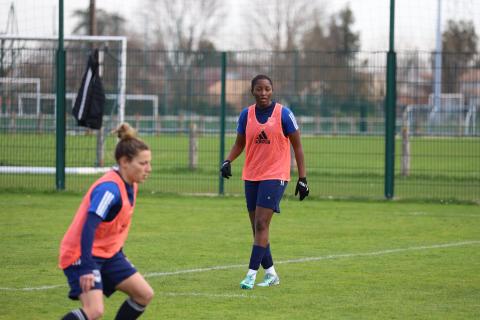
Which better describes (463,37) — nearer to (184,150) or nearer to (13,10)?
(184,150)

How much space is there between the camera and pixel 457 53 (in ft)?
60.6

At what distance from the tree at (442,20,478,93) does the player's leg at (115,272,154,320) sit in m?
12.4

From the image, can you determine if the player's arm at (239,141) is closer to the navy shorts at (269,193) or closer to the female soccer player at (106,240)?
the navy shorts at (269,193)

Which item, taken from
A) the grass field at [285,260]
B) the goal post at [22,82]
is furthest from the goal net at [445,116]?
the goal post at [22,82]

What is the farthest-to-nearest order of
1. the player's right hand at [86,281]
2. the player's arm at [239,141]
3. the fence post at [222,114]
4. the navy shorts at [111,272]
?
the fence post at [222,114]
the player's arm at [239,141]
the navy shorts at [111,272]
the player's right hand at [86,281]

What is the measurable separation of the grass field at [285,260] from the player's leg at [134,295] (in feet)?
5.16

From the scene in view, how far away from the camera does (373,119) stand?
835 inches

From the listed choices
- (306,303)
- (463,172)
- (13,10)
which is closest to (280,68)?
(463,172)

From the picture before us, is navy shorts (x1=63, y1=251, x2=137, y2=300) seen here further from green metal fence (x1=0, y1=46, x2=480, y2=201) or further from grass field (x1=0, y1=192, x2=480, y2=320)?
green metal fence (x1=0, y1=46, x2=480, y2=201)

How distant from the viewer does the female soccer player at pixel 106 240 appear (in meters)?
6.38

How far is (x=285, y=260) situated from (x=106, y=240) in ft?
17.6

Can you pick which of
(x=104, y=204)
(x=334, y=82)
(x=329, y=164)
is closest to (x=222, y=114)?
(x=334, y=82)

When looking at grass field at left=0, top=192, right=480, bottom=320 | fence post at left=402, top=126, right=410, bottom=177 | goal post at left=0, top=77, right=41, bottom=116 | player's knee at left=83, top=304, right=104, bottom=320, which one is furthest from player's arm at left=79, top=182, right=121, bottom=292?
fence post at left=402, top=126, right=410, bottom=177

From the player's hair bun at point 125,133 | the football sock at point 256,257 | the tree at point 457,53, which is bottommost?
the football sock at point 256,257
